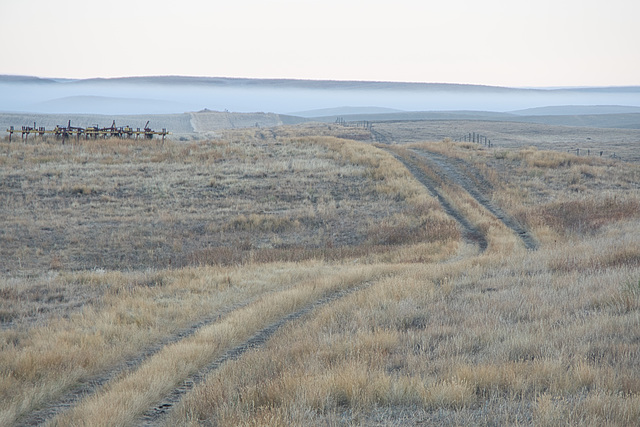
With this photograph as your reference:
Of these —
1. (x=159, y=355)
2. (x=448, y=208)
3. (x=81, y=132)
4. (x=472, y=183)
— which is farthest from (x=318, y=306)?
(x=81, y=132)

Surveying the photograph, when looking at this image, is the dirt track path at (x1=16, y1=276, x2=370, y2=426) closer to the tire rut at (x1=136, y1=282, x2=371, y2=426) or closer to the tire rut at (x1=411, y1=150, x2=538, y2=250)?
the tire rut at (x1=136, y1=282, x2=371, y2=426)

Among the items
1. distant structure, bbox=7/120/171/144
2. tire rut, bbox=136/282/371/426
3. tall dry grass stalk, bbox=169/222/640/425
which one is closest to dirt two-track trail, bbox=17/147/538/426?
tire rut, bbox=136/282/371/426

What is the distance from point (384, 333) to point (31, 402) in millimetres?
4368

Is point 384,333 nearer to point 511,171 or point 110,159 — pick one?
point 511,171

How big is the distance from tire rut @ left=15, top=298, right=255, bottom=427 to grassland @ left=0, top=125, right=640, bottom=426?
0.13ft

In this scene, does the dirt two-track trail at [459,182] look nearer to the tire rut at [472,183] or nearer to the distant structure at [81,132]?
the tire rut at [472,183]

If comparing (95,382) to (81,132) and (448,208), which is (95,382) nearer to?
(448,208)

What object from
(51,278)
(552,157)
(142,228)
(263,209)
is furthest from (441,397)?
(552,157)

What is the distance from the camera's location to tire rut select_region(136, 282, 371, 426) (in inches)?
234

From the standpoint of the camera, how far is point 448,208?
24422mm

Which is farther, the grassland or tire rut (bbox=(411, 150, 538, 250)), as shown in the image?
tire rut (bbox=(411, 150, 538, 250))

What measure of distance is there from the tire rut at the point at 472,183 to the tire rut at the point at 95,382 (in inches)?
488

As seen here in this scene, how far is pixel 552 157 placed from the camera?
35.8 m

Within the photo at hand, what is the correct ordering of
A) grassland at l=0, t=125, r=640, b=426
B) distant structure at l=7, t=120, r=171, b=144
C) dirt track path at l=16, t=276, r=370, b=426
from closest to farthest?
grassland at l=0, t=125, r=640, b=426
dirt track path at l=16, t=276, r=370, b=426
distant structure at l=7, t=120, r=171, b=144
